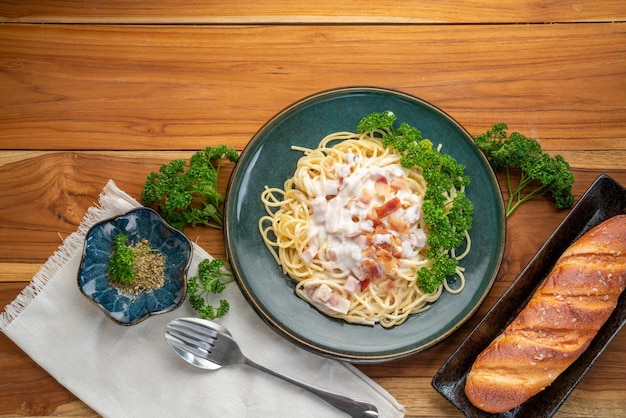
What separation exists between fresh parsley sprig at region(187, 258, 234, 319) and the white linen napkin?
0.36ft

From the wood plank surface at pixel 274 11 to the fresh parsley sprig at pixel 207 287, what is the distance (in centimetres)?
166

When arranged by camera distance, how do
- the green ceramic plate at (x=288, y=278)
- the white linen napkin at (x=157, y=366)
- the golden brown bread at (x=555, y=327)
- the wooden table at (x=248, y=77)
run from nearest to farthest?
the golden brown bread at (x=555, y=327) < the green ceramic plate at (x=288, y=278) < the white linen napkin at (x=157, y=366) < the wooden table at (x=248, y=77)

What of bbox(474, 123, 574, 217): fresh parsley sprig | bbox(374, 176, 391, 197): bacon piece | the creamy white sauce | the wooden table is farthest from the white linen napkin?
bbox(474, 123, 574, 217): fresh parsley sprig

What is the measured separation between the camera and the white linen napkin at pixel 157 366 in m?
3.97

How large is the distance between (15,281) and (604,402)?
382 cm

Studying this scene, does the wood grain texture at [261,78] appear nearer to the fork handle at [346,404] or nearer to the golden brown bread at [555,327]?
the golden brown bread at [555,327]

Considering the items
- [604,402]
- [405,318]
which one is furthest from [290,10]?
[604,402]

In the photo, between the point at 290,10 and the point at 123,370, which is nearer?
the point at 123,370

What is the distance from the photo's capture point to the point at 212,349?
392cm

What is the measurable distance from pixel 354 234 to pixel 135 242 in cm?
135

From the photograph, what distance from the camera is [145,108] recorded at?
4258 mm

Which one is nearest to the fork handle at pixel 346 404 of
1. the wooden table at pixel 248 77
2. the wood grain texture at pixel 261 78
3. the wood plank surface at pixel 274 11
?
the wooden table at pixel 248 77

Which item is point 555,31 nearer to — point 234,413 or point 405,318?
point 405,318

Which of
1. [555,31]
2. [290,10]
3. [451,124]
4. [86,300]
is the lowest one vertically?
[86,300]
